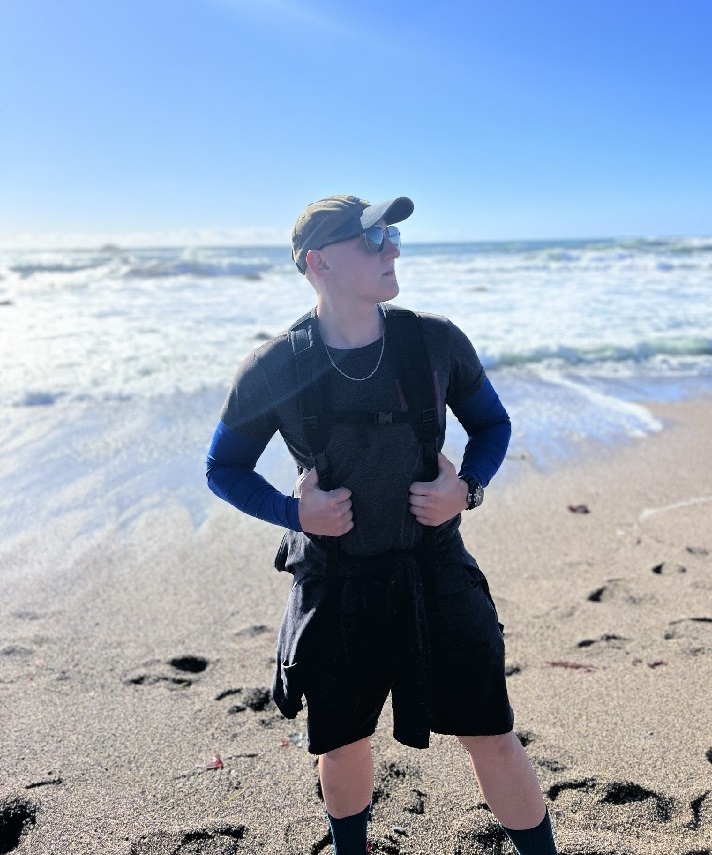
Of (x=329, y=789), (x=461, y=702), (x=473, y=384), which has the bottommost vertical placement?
(x=329, y=789)

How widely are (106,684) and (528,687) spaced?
71.9 inches

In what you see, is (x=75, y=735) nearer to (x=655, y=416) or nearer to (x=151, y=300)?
(x=655, y=416)

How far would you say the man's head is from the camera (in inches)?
75.3

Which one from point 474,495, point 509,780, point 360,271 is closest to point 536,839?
point 509,780

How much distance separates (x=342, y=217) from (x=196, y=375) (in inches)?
290

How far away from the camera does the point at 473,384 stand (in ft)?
6.86

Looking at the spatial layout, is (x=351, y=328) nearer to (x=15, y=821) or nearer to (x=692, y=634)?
(x=15, y=821)

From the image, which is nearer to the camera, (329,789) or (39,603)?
(329,789)

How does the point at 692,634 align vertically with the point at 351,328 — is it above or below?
below

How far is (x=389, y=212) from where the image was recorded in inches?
76.1

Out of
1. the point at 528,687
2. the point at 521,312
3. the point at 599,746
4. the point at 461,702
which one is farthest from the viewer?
the point at 521,312

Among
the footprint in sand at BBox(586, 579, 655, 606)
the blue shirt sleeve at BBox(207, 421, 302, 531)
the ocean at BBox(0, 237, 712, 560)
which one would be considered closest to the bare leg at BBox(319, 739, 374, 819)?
the blue shirt sleeve at BBox(207, 421, 302, 531)

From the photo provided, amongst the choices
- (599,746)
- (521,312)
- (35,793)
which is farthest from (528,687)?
(521,312)

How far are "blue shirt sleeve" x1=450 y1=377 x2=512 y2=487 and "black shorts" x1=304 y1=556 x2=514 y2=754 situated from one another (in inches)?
12.7
